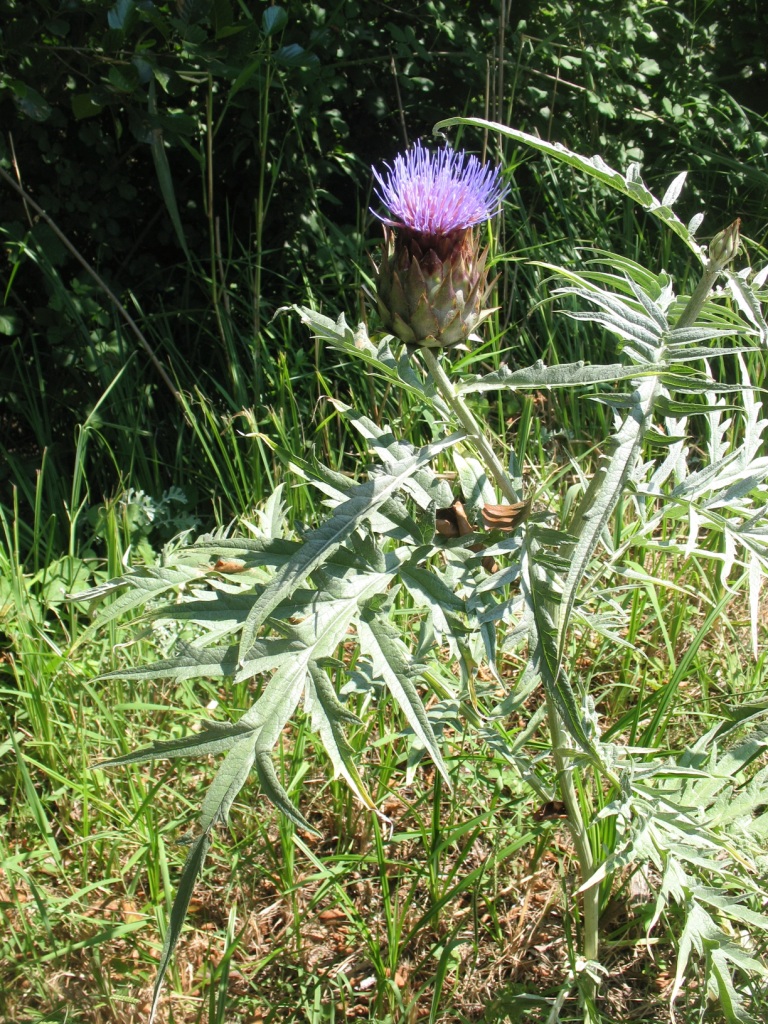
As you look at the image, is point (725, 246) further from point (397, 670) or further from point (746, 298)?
point (397, 670)

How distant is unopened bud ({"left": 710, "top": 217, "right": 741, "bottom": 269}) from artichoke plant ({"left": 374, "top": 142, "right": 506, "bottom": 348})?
35cm

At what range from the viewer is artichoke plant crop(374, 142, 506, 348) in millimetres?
1305

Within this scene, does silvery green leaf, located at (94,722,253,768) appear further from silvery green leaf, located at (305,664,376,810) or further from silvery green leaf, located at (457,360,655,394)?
silvery green leaf, located at (457,360,655,394)

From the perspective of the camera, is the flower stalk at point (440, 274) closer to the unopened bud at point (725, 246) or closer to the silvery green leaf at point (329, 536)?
the silvery green leaf at point (329, 536)

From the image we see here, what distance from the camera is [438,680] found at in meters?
1.30

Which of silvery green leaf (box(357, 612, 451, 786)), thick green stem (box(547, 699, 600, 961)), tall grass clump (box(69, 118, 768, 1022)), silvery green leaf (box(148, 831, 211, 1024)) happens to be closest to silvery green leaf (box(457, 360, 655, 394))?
tall grass clump (box(69, 118, 768, 1022))

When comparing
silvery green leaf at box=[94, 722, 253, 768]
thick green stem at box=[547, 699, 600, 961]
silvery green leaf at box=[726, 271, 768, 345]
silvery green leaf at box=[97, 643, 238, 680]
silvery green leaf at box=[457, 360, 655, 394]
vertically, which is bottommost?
thick green stem at box=[547, 699, 600, 961]

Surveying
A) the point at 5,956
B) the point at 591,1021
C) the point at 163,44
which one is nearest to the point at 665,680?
the point at 591,1021

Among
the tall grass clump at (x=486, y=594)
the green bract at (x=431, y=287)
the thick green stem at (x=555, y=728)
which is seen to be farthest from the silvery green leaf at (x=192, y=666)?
the green bract at (x=431, y=287)

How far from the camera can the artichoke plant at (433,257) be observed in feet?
4.28

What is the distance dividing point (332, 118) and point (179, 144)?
0.62 m

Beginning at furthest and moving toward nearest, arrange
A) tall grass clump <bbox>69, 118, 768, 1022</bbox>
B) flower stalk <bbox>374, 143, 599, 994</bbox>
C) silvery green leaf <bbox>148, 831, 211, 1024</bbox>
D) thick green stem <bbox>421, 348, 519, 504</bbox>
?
flower stalk <bbox>374, 143, 599, 994</bbox> < thick green stem <bbox>421, 348, 519, 504</bbox> < tall grass clump <bbox>69, 118, 768, 1022</bbox> < silvery green leaf <bbox>148, 831, 211, 1024</bbox>

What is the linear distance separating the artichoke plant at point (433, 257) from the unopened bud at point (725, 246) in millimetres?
346

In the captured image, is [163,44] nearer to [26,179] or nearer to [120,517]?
[26,179]
